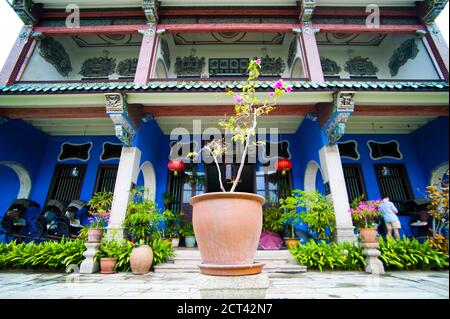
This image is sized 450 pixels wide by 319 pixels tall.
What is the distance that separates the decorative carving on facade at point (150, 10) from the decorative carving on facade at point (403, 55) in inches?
320

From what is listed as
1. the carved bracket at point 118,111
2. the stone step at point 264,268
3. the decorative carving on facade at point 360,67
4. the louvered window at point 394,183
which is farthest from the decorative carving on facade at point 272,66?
the stone step at point 264,268

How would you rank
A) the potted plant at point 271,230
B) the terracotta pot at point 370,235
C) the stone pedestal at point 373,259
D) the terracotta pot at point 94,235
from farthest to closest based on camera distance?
the potted plant at point 271,230, the terracotta pot at point 94,235, the terracotta pot at point 370,235, the stone pedestal at point 373,259

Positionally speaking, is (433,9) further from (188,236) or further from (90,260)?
(90,260)

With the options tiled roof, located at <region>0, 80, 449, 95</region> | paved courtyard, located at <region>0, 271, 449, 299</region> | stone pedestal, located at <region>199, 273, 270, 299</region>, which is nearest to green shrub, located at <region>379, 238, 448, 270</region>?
paved courtyard, located at <region>0, 271, 449, 299</region>

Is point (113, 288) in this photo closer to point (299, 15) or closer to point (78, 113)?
point (78, 113)

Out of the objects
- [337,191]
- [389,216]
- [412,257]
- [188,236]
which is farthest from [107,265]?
[389,216]

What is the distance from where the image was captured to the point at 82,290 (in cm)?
296

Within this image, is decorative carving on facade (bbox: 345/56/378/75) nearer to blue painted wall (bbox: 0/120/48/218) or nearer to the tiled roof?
the tiled roof

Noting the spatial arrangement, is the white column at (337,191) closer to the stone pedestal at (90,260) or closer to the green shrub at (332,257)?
the green shrub at (332,257)

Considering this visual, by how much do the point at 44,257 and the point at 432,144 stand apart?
34.3ft

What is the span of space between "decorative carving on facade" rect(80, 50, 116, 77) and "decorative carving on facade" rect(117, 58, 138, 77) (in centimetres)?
28

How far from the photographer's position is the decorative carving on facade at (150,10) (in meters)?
6.99

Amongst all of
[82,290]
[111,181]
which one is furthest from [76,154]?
[82,290]

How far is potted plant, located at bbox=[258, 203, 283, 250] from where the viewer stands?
6.29m
